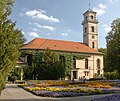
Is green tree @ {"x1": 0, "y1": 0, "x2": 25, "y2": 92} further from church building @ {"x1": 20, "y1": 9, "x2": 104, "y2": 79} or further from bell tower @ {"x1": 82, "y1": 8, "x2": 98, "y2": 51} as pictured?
bell tower @ {"x1": 82, "y1": 8, "x2": 98, "y2": 51}

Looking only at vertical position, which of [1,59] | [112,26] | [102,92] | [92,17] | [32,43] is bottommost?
[102,92]

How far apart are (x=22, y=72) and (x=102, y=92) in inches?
1251

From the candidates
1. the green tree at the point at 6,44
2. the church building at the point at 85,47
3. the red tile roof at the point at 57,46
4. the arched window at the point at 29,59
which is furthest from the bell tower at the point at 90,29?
the green tree at the point at 6,44

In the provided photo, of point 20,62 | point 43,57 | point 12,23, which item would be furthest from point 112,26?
point 12,23

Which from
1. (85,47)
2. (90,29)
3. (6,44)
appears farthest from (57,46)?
(6,44)

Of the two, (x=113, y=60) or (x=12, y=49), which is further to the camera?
(x=113, y=60)

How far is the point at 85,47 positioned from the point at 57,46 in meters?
9.02

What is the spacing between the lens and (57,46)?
198 feet

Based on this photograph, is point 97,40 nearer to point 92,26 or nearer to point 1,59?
point 92,26

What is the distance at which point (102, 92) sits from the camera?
2070 centimetres

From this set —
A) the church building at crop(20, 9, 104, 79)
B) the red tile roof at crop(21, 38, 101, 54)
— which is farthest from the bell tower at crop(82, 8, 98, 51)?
the red tile roof at crop(21, 38, 101, 54)

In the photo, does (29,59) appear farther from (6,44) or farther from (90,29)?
(6,44)

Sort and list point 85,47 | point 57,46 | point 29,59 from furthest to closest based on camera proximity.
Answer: point 85,47 → point 57,46 → point 29,59

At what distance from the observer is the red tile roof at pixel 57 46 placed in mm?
57369
